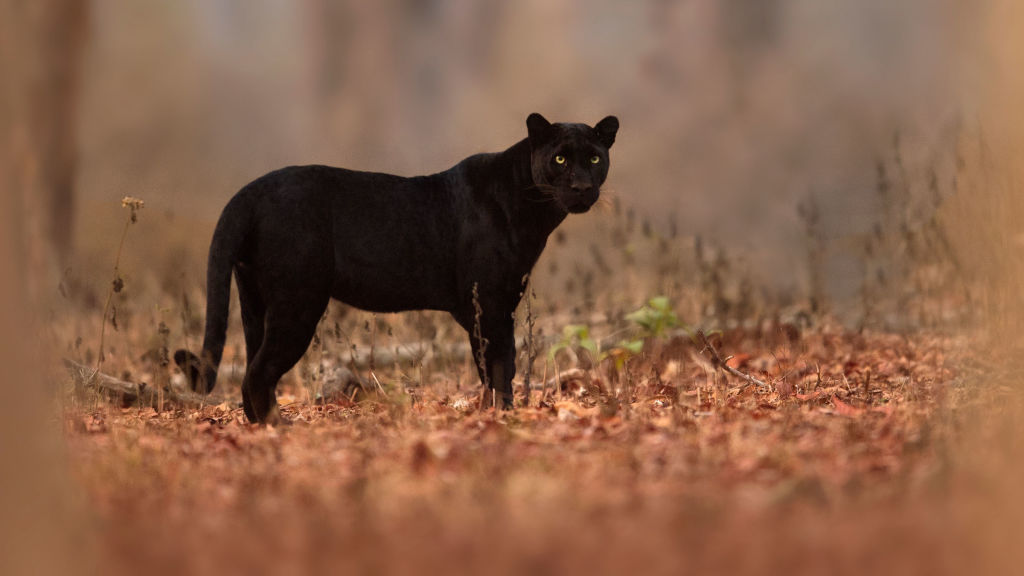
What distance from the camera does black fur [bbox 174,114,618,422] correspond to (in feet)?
15.1

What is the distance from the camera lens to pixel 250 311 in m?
4.93

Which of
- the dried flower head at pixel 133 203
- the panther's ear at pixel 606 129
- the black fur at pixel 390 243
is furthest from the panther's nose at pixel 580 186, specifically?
the dried flower head at pixel 133 203

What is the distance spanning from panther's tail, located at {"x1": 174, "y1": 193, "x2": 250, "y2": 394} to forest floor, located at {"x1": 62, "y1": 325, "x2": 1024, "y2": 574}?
314 millimetres

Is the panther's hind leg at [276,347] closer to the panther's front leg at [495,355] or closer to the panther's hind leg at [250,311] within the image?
the panther's hind leg at [250,311]

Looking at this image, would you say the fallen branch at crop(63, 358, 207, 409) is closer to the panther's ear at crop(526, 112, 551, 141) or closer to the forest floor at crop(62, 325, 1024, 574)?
the forest floor at crop(62, 325, 1024, 574)

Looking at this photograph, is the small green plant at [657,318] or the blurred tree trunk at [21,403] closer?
the blurred tree trunk at [21,403]

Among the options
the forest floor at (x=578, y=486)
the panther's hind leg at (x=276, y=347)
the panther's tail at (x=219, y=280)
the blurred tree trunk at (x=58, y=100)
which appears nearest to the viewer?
the forest floor at (x=578, y=486)

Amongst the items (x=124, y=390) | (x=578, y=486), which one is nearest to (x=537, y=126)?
(x=578, y=486)

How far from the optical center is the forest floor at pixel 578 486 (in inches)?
88.4

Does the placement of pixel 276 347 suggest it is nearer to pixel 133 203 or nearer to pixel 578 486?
pixel 133 203

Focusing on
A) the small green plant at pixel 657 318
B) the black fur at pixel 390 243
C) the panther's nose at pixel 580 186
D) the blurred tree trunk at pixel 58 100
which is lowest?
the small green plant at pixel 657 318

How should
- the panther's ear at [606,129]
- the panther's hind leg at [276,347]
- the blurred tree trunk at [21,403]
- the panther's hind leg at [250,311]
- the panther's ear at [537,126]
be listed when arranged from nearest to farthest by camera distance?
the blurred tree trunk at [21,403]
the panther's hind leg at [276,347]
the panther's hind leg at [250,311]
the panther's ear at [537,126]
the panther's ear at [606,129]

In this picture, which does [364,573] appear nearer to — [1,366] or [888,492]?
[1,366]

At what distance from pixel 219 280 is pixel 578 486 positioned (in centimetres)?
239
